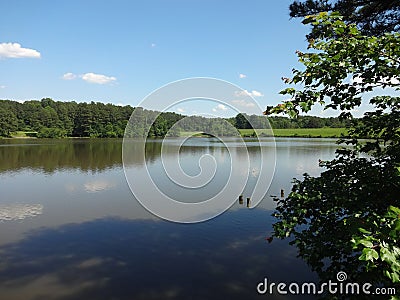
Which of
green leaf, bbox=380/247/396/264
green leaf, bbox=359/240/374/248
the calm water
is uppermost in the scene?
green leaf, bbox=359/240/374/248

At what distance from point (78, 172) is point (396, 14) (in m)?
23.4

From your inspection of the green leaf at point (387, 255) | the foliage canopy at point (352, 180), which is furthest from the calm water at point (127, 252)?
the green leaf at point (387, 255)

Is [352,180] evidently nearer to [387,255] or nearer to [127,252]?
[387,255]

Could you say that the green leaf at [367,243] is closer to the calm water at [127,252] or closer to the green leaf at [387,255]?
the green leaf at [387,255]

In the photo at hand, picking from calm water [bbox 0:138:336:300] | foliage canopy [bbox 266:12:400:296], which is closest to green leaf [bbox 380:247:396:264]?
foliage canopy [bbox 266:12:400:296]

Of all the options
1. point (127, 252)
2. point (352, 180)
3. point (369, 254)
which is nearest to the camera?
point (369, 254)

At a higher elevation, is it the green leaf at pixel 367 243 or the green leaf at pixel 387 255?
the green leaf at pixel 367 243

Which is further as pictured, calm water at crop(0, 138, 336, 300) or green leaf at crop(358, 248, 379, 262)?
calm water at crop(0, 138, 336, 300)

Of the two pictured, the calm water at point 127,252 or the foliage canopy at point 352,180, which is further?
the calm water at point 127,252

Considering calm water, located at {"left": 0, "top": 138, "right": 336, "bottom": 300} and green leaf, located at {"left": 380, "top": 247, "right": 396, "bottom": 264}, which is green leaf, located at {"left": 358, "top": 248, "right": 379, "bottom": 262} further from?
calm water, located at {"left": 0, "top": 138, "right": 336, "bottom": 300}

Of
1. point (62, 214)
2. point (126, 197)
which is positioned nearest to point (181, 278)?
point (62, 214)

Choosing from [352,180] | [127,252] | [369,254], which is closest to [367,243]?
[369,254]

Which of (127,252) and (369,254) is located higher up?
Result: (369,254)

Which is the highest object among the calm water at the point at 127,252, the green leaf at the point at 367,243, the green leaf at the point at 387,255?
the green leaf at the point at 367,243
